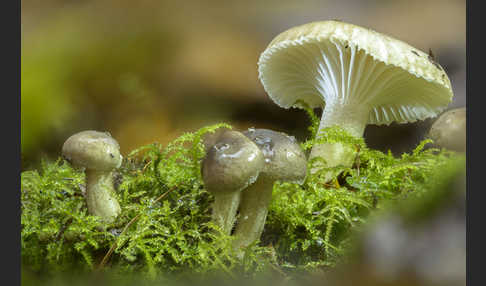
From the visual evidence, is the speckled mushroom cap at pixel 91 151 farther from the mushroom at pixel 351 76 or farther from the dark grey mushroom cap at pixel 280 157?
the mushroom at pixel 351 76

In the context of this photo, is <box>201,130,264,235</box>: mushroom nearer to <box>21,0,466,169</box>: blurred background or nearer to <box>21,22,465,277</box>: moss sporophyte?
<box>21,22,465,277</box>: moss sporophyte

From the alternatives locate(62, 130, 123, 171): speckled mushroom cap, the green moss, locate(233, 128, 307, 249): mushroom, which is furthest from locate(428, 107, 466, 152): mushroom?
locate(62, 130, 123, 171): speckled mushroom cap

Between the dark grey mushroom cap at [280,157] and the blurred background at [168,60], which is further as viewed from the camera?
the blurred background at [168,60]

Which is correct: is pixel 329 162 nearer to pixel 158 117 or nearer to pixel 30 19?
pixel 158 117

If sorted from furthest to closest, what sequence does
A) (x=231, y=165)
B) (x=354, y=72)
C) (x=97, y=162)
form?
(x=354, y=72)
(x=97, y=162)
(x=231, y=165)

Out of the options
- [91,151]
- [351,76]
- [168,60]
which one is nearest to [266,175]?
[91,151]

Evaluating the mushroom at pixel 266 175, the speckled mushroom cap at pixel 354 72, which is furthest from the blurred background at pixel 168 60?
the mushroom at pixel 266 175

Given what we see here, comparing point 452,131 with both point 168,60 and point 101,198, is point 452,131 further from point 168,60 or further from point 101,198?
point 168,60
